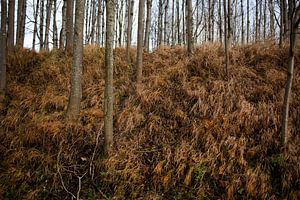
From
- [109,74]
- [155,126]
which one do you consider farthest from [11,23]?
[155,126]

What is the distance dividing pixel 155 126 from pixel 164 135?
0.96ft

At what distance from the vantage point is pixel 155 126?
18.2 ft

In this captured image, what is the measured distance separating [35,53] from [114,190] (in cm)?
594

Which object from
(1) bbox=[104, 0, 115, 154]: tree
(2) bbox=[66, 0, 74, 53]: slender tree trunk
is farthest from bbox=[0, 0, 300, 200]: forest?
(2) bbox=[66, 0, 74, 53]: slender tree trunk

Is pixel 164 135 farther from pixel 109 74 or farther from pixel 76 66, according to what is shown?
pixel 76 66

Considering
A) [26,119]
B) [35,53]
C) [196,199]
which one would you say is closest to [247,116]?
[196,199]

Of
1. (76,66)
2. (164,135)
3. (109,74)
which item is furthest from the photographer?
(76,66)

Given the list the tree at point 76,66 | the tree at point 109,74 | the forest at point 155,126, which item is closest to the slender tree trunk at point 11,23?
the forest at point 155,126

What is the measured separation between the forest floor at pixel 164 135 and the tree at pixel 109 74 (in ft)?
0.89

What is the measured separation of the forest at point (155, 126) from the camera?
4.51 m

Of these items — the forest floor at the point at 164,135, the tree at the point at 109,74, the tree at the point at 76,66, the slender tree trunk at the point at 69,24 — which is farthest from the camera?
the slender tree trunk at the point at 69,24

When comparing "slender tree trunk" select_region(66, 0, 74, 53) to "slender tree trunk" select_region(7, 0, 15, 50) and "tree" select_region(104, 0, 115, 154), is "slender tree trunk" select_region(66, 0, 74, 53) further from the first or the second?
"tree" select_region(104, 0, 115, 154)

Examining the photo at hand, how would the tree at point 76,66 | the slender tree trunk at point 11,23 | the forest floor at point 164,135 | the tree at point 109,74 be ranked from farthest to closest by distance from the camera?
1. the slender tree trunk at point 11,23
2. the tree at point 76,66
3. the tree at point 109,74
4. the forest floor at point 164,135

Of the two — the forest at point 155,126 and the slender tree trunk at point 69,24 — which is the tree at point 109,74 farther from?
the slender tree trunk at point 69,24
